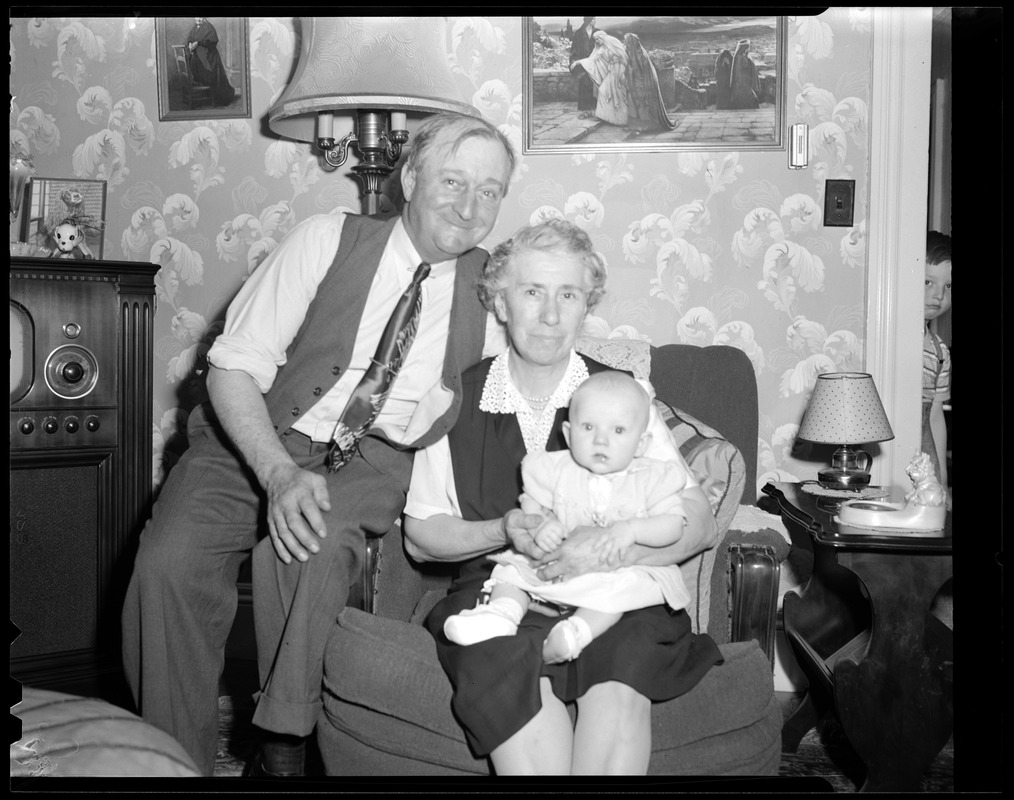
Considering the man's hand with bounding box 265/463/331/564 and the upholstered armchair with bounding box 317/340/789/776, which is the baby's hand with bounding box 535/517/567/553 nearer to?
the upholstered armchair with bounding box 317/340/789/776

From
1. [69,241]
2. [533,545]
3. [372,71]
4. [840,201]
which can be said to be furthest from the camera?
[69,241]

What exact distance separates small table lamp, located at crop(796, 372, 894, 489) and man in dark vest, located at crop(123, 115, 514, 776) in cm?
81

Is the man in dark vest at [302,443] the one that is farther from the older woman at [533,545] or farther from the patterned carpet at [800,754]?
the patterned carpet at [800,754]

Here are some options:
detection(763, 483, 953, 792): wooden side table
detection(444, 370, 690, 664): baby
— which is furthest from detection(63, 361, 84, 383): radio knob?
detection(763, 483, 953, 792): wooden side table

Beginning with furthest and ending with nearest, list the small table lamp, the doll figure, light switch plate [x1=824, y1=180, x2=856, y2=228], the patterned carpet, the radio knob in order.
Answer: the doll figure → light switch plate [x1=824, y1=180, x2=856, y2=228] → the radio knob → the small table lamp → the patterned carpet

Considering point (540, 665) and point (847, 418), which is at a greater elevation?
point (847, 418)

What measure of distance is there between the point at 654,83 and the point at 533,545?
1283 mm

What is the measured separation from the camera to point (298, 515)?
5.18ft

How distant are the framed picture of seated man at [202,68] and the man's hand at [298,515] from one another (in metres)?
1.29

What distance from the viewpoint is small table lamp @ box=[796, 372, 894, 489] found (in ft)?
6.57

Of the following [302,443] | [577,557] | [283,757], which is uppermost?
[302,443]

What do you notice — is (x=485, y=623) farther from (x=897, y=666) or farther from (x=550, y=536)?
(x=897, y=666)

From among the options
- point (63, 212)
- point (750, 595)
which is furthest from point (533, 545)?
point (63, 212)
